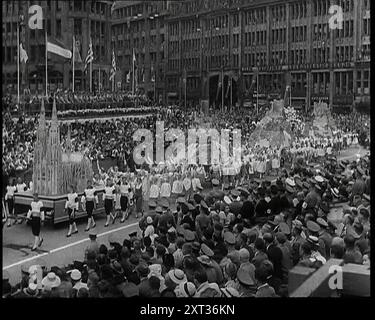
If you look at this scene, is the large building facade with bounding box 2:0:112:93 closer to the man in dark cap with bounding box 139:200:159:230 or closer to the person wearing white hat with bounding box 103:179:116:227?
the person wearing white hat with bounding box 103:179:116:227

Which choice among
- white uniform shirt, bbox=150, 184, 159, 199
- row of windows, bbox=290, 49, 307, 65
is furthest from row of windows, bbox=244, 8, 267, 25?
white uniform shirt, bbox=150, 184, 159, 199

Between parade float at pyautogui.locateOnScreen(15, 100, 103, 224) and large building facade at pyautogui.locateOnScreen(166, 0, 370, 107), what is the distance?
2.63 meters

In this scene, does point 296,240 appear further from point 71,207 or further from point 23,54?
point 23,54

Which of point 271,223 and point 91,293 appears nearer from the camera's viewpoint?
point 91,293

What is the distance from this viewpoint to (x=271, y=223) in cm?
1129

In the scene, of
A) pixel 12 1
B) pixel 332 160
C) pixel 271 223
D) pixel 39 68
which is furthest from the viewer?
pixel 332 160

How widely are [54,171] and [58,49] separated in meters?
2.48

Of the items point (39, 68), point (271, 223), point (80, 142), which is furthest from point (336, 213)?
point (39, 68)

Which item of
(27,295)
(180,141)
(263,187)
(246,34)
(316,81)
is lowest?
(27,295)

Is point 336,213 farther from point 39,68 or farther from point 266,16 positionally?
point 39,68

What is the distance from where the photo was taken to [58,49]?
1316 cm

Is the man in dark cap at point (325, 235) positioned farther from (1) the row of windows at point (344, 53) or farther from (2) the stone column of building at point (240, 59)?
(2) the stone column of building at point (240, 59)

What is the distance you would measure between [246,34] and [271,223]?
16.1ft

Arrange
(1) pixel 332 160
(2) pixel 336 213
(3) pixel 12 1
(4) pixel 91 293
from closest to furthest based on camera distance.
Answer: (4) pixel 91 293 < (3) pixel 12 1 < (2) pixel 336 213 < (1) pixel 332 160
